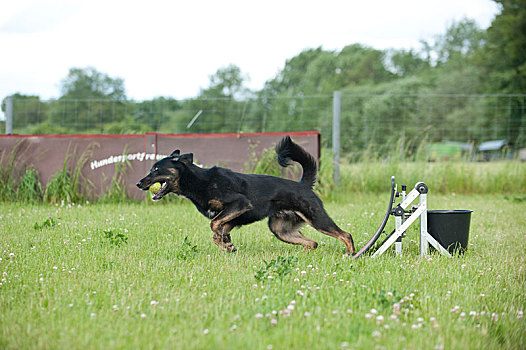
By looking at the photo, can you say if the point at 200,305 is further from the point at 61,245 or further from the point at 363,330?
the point at 61,245

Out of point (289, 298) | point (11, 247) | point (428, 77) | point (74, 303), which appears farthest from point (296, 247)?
point (428, 77)

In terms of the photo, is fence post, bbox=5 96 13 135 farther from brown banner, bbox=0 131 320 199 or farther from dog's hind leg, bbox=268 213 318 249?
dog's hind leg, bbox=268 213 318 249

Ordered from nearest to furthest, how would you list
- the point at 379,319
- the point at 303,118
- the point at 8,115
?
the point at 379,319 < the point at 8,115 < the point at 303,118

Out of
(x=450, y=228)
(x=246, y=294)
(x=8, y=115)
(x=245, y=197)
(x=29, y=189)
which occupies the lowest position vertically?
(x=246, y=294)

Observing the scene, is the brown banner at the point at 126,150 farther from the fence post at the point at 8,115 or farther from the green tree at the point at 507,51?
the green tree at the point at 507,51

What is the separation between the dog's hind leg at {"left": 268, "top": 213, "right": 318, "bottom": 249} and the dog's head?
0.99m

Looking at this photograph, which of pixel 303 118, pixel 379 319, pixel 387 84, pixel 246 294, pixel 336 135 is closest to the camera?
pixel 379 319

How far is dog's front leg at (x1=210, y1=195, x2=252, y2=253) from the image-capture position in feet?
14.3

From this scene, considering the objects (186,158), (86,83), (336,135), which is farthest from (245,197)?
(86,83)

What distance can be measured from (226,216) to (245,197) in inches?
9.9

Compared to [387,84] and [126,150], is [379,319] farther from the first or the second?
[387,84]

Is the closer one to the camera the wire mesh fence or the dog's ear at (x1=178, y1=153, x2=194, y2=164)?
the dog's ear at (x1=178, y1=153, x2=194, y2=164)

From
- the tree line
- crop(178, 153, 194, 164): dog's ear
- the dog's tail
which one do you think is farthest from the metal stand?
the tree line

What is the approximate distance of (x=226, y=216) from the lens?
4359 millimetres
